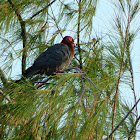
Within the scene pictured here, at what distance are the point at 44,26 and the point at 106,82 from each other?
37.0 inches

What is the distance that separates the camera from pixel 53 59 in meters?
2.69

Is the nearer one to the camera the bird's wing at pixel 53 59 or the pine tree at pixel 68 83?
the pine tree at pixel 68 83

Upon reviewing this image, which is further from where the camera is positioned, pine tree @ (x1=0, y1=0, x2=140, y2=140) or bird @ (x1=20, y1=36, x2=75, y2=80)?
bird @ (x1=20, y1=36, x2=75, y2=80)

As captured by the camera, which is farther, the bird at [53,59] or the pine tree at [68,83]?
the bird at [53,59]

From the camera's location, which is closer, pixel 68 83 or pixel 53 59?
pixel 68 83

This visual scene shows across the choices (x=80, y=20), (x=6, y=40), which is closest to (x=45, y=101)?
(x=80, y=20)

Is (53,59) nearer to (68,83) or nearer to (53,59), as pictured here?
(53,59)

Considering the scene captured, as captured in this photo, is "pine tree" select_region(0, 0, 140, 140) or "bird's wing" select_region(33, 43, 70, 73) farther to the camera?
"bird's wing" select_region(33, 43, 70, 73)

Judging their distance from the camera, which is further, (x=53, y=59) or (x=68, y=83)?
(x=53, y=59)

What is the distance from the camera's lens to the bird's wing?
8.59 feet

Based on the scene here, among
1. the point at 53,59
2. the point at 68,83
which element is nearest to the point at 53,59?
the point at 53,59

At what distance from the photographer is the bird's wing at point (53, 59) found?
262 centimetres

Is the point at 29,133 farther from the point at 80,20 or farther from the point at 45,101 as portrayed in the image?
the point at 80,20

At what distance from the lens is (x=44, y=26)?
8.54 feet
